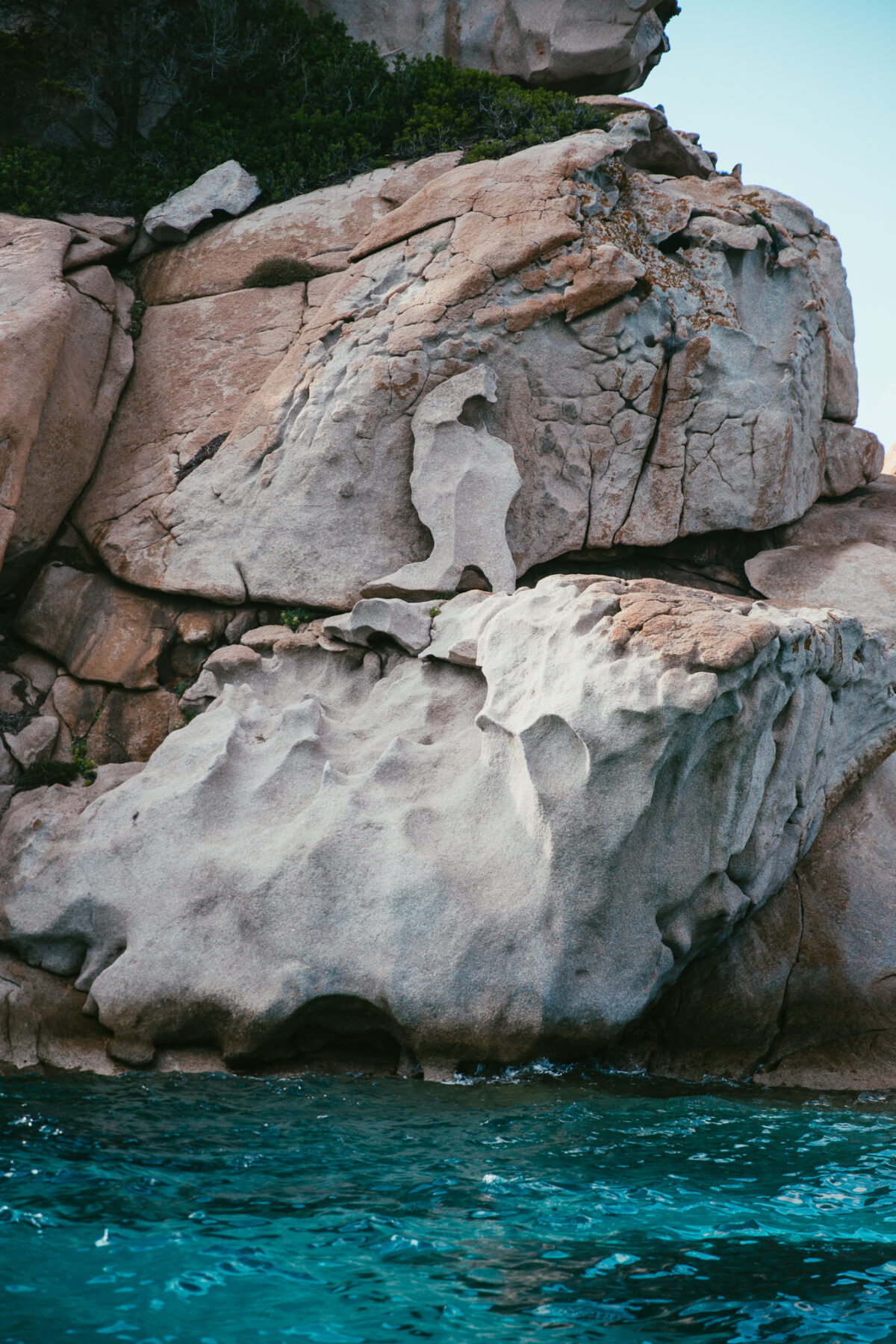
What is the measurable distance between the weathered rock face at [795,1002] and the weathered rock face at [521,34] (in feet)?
44.3

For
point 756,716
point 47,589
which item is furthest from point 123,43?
point 756,716

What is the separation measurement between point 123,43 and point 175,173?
2517mm

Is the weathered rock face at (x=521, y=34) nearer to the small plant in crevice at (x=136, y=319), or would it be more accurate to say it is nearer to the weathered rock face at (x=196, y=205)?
the weathered rock face at (x=196, y=205)

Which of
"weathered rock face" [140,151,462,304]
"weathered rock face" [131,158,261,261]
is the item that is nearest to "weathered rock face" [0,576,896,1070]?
"weathered rock face" [140,151,462,304]

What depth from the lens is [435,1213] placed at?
18.1ft

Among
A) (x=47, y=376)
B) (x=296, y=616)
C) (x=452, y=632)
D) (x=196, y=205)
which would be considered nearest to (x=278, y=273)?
(x=196, y=205)

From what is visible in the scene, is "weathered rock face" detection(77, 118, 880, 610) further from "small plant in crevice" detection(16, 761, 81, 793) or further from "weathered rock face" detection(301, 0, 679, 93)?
"weathered rock face" detection(301, 0, 679, 93)

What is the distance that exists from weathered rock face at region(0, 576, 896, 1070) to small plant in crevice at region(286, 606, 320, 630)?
5.77 feet

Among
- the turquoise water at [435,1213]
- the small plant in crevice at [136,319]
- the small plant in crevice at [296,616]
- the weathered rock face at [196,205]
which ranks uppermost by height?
the weathered rock face at [196,205]

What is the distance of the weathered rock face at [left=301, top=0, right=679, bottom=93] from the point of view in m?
→ 15.9

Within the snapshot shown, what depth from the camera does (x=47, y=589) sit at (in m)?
11.2

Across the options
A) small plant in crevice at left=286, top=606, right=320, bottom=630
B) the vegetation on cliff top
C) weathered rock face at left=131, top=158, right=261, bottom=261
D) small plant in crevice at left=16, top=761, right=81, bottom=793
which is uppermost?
the vegetation on cliff top

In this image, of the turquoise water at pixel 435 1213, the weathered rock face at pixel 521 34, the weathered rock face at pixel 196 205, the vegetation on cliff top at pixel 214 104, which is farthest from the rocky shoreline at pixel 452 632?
the weathered rock face at pixel 521 34

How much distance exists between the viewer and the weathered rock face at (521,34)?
15.9m
